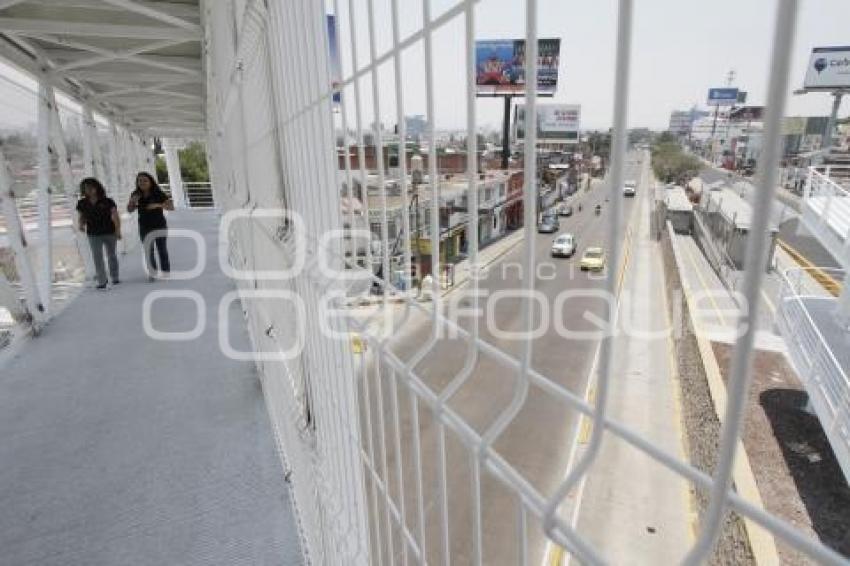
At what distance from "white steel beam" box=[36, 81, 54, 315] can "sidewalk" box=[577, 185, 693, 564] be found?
406cm

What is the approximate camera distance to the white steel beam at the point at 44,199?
3466mm

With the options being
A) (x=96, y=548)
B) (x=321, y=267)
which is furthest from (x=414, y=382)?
(x=96, y=548)

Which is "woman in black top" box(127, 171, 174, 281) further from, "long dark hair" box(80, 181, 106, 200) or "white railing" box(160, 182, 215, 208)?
"white railing" box(160, 182, 215, 208)

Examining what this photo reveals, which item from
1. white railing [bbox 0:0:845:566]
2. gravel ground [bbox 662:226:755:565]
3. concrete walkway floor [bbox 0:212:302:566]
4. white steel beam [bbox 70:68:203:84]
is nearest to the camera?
white railing [bbox 0:0:845:566]

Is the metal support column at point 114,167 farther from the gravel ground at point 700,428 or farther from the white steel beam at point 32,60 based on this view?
the gravel ground at point 700,428

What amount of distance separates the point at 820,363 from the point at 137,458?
588 centimetres

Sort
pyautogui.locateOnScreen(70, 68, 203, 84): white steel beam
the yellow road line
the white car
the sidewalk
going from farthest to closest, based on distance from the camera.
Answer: the white car → the yellow road line → the sidewalk → pyautogui.locateOnScreen(70, 68, 203, 84): white steel beam

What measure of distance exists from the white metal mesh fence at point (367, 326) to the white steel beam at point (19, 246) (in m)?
1.69

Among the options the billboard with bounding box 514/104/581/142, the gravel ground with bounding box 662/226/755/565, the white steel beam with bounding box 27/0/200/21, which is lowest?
the gravel ground with bounding box 662/226/755/565

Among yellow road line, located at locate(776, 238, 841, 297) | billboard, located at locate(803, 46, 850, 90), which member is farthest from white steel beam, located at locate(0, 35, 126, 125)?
billboard, located at locate(803, 46, 850, 90)

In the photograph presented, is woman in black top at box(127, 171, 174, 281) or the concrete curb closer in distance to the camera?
the concrete curb

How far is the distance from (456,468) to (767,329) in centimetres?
592

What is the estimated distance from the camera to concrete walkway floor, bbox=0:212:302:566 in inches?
60.1

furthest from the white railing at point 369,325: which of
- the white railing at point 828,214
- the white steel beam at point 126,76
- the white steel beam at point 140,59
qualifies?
the white railing at point 828,214
